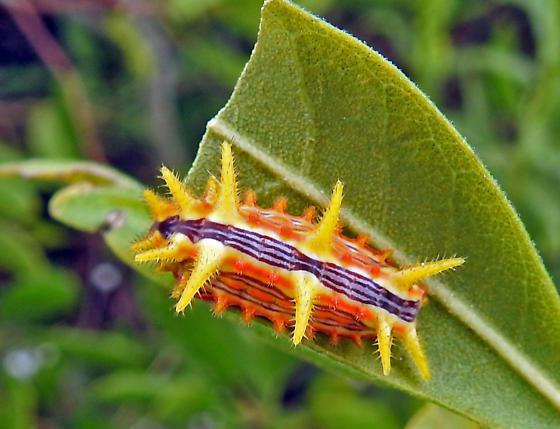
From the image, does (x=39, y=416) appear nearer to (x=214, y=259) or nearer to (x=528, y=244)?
(x=214, y=259)

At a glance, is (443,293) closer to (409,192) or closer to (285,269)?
(409,192)

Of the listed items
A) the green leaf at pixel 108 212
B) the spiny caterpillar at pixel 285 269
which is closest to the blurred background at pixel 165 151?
the green leaf at pixel 108 212

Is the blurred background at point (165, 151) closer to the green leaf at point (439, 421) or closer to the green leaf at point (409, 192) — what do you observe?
the green leaf at point (439, 421)

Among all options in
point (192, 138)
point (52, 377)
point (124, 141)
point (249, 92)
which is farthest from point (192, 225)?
point (124, 141)

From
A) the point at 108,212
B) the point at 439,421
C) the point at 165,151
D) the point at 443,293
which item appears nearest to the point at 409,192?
the point at 443,293

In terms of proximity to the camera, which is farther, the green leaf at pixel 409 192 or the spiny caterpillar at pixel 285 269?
the spiny caterpillar at pixel 285 269

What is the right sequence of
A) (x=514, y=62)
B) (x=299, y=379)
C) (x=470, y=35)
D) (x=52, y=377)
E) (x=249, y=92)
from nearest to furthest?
(x=249, y=92) < (x=52, y=377) < (x=514, y=62) < (x=299, y=379) < (x=470, y=35)
